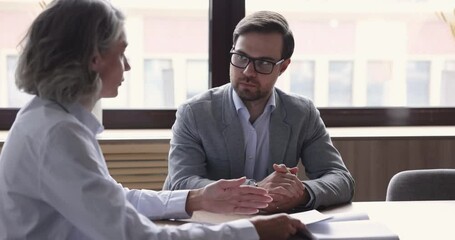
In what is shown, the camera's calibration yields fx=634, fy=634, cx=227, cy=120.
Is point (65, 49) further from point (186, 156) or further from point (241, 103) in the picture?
point (241, 103)

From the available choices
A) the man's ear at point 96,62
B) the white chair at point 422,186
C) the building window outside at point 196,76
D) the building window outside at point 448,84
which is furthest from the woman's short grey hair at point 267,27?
the building window outside at point 448,84

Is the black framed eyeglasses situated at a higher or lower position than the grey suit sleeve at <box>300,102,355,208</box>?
higher

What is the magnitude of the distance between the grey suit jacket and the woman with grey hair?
80cm

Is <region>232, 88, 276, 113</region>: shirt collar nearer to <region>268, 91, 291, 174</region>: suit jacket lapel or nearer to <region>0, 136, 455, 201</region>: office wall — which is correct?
<region>268, 91, 291, 174</region>: suit jacket lapel

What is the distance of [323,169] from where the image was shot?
2.27 m

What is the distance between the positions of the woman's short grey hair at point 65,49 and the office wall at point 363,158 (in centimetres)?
176

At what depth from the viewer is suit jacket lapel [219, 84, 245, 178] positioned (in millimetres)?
2262

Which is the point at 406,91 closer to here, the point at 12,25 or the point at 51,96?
the point at 12,25

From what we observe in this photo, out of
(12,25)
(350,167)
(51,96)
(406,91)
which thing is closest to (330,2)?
(406,91)

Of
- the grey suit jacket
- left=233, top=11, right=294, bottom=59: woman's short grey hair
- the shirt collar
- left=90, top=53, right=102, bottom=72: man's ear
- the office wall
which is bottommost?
the office wall

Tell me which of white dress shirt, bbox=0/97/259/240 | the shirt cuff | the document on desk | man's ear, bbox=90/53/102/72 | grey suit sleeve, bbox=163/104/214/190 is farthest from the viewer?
grey suit sleeve, bbox=163/104/214/190

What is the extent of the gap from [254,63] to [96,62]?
1018mm

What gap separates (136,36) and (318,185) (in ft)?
5.83

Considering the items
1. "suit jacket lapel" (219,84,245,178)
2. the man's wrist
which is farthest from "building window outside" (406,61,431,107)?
the man's wrist
